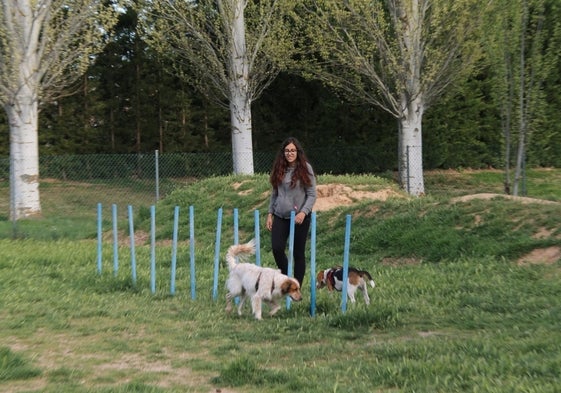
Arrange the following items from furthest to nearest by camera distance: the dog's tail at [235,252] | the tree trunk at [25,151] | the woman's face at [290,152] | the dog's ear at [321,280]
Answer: the tree trunk at [25,151] → the dog's ear at [321,280] → the woman's face at [290,152] → the dog's tail at [235,252]

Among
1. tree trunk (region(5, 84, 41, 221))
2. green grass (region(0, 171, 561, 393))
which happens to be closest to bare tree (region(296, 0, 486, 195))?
green grass (region(0, 171, 561, 393))

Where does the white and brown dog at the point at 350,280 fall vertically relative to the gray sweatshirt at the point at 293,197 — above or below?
below

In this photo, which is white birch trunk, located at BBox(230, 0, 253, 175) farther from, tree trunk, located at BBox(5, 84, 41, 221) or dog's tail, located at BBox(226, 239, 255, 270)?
dog's tail, located at BBox(226, 239, 255, 270)

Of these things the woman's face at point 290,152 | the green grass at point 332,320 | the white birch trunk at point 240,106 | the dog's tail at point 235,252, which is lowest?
the green grass at point 332,320

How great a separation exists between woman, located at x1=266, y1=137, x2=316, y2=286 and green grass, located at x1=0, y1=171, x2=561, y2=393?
65 cm

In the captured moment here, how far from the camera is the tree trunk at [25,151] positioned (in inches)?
630

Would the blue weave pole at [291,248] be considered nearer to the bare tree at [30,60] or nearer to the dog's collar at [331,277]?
the dog's collar at [331,277]

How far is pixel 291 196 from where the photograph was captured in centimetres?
705

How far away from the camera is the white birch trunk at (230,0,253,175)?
19219 millimetres

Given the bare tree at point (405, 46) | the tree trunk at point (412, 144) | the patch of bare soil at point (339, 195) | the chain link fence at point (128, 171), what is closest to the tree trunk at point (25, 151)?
the chain link fence at point (128, 171)

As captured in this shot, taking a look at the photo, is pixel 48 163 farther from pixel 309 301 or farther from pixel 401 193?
pixel 309 301

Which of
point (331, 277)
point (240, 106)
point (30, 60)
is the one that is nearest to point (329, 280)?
point (331, 277)

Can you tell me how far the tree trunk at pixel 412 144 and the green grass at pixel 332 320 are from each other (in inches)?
251

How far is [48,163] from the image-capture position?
19.6 m
